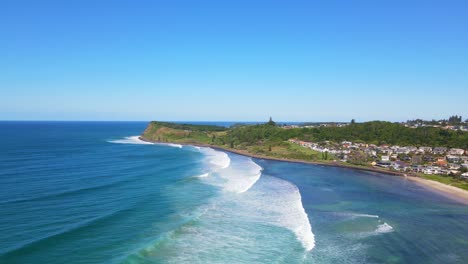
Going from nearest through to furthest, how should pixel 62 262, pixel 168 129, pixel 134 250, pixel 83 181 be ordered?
pixel 62 262
pixel 134 250
pixel 83 181
pixel 168 129

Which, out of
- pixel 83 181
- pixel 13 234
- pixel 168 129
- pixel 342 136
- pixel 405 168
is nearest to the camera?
pixel 13 234

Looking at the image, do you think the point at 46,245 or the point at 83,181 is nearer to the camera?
the point at 46,245

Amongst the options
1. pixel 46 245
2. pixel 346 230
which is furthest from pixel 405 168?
pixel 46 245

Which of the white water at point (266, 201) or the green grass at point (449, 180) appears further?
the green grass at point (449, 180)

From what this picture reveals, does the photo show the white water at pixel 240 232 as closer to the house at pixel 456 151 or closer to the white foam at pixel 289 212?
the white foam at pixel 289 212

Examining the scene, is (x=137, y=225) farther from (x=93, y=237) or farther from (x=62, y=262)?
(x=62, y=262)

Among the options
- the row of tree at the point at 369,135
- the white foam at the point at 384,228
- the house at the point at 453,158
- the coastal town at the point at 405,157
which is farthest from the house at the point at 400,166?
the white foam at the point at 384,228

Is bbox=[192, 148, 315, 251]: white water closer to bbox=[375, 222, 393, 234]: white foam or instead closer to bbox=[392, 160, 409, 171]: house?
bbox=[375, 222, 393, 234]: white foam

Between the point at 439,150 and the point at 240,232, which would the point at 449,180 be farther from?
the point at 240,232
